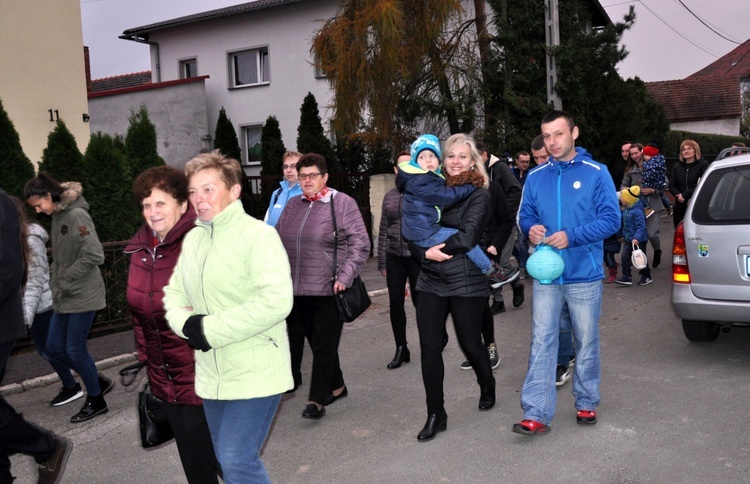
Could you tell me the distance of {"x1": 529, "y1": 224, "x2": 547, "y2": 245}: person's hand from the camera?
15.6 feet

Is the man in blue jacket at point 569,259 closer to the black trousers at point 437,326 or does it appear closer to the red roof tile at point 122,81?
the black trousers at point 437,326

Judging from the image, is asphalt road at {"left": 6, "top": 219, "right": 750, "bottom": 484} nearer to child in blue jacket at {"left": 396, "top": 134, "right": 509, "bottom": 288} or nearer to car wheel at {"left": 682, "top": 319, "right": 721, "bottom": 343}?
car wheel at {"left": 682, "top": 319, "right": 721, "bottom": 343}

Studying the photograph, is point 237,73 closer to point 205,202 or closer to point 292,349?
point 292,349

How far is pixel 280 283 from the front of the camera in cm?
295

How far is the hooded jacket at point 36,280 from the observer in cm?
509

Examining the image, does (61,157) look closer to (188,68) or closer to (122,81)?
(188,68)

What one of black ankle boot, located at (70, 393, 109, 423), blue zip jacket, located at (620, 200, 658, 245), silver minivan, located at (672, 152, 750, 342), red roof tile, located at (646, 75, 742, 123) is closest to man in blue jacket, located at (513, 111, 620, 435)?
silver minivan, located at (672, 152, 750, 342)

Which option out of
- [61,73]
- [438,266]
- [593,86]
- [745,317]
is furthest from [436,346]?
[593,86]

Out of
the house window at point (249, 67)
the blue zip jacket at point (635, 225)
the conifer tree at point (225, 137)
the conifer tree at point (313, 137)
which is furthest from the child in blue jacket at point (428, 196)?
the house window at point (249, 67)

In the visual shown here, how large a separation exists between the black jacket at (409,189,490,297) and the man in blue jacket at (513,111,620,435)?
1.24 ft

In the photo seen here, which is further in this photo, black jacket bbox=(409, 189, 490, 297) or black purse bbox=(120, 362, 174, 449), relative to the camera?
black jacket bbox=(409, 189, 490, 297)

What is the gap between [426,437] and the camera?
15.7ft

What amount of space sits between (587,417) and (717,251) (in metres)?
2.07

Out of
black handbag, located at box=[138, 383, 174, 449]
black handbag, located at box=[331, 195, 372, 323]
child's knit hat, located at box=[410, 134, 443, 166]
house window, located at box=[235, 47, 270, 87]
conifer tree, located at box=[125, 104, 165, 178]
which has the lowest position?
black handbag, located at box=[138, 383, 174, 449]
